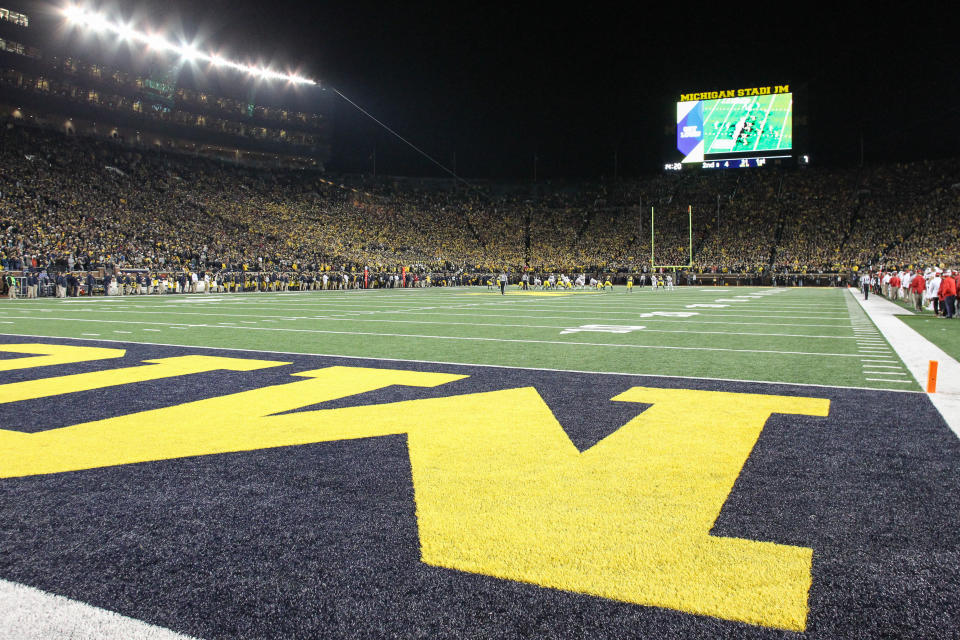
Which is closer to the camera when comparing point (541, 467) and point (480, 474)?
point (480, 474)

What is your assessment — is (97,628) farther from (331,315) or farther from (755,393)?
(331,315)

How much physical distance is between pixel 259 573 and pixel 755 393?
4560 millimetres

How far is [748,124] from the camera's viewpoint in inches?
1852

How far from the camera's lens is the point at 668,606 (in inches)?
78.1

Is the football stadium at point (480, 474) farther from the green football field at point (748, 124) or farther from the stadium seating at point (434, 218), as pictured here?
the green football field at point (748, 124)

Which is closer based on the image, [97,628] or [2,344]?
[97,628]

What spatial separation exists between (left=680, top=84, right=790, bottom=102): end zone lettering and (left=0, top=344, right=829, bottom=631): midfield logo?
47791 millimetres

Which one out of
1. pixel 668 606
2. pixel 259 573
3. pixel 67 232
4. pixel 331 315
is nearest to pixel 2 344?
pixel 331 315

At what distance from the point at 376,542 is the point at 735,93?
170 ft

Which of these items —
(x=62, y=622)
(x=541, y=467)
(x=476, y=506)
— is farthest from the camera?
(x=541, y=467)

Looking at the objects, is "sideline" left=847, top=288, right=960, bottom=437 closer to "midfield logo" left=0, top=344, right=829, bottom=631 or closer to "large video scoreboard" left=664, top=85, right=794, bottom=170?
"midfield logo" left=0, top=344, right=829, bottom=631

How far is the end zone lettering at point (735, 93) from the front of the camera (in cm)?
4622

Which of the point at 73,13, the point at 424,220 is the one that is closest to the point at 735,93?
the point at 424,220

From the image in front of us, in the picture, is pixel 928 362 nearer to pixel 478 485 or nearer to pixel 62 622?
pixel 478 485
